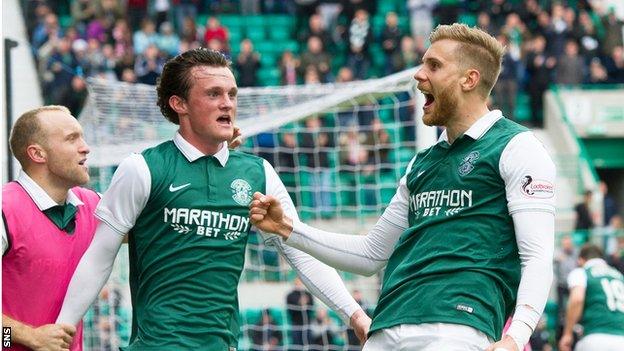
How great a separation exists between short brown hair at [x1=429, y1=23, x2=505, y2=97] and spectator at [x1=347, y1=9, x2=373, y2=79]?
17755mm

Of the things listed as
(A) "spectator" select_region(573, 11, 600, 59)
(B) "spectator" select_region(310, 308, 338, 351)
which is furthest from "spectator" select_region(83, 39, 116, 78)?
(A) "spectator" select_region(573, 11, 600, 59)

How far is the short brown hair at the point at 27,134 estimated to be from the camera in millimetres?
6352

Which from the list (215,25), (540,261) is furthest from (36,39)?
(540,261)

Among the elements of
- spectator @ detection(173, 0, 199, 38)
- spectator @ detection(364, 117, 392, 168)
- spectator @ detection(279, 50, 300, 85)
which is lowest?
spectator @ detection(364, 117, 392, 168)

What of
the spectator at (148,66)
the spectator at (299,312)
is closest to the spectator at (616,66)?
the spectator at (148,66)

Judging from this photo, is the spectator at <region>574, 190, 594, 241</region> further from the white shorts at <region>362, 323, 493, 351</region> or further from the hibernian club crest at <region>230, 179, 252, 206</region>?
the white shorts at <region>362, 323, 493, 351</region>

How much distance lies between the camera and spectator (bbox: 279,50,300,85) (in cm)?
2252

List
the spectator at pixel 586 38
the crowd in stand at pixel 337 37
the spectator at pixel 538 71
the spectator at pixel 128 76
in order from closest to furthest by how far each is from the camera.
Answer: the spectator at pixel 128 76 → the crowd in stand at pixel 337 37 → the spectator at pixel 538 71 → the spectator at pixel 586 38

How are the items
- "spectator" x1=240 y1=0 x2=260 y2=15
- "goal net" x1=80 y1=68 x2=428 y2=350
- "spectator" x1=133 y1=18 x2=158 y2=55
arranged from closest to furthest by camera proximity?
"goal net" x1=80 y1=68 x2=428 y2=350 < "spectator" x1=133 y1=18 x2=158 y2=55 < "spectator" x1=240 y1=0 x2=260 y2=15

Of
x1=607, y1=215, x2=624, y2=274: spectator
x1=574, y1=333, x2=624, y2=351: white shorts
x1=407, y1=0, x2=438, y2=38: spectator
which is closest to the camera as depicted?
x1=574, y1=333, x2=624, y2=351: white shorts

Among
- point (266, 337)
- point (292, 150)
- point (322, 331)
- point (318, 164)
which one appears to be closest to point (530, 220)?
point (292, 150)

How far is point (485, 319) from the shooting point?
17.1ft

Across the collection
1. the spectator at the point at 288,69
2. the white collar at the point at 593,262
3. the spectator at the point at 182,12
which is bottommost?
the white collar at the point at 593,262

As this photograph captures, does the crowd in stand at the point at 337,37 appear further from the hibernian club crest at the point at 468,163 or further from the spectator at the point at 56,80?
the hibernian club crest at the point at 468,163
